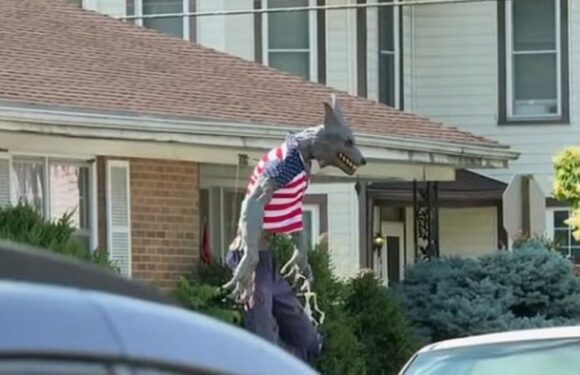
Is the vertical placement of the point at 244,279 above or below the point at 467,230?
above

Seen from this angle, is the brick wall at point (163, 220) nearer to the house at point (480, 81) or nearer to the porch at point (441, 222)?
the porch at point (441, 222)

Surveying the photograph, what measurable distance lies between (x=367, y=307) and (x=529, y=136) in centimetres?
1075

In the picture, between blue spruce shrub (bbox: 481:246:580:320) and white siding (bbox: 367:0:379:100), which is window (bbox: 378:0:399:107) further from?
blue spruce shrub (bbox: 481:246:580:320)

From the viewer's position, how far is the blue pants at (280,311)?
12547 millimetres

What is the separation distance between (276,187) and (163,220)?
3.69m

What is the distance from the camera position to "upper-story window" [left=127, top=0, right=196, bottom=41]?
2458 cm

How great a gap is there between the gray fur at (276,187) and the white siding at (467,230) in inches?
547

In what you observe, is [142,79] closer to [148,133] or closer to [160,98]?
[160,98]

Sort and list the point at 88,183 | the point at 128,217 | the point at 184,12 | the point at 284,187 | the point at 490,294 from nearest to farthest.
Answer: the point at 284,187 → the point at 88,183 → the point at 128,217 → the point at 490,294 → the point at 184,12

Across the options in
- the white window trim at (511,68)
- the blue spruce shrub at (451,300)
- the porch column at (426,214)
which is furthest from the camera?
the white window trim at (511,68)

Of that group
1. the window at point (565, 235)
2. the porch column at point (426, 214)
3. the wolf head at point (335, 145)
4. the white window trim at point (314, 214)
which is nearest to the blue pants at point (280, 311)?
the wolf head at point (335, 145)

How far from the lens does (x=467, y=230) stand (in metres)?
27.2

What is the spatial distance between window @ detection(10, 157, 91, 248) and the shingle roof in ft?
2.29

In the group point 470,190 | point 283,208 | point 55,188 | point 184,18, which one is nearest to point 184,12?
point 184,18
